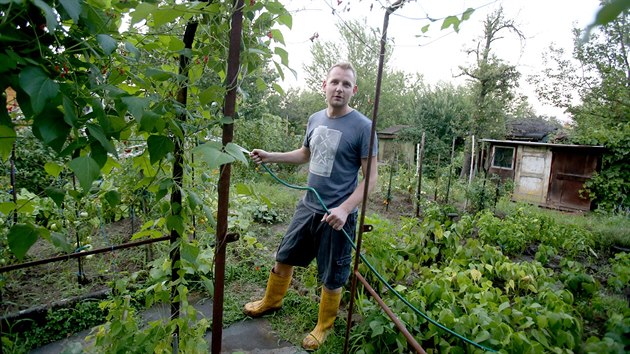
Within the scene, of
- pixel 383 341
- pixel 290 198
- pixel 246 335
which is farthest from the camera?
pixel 290 198

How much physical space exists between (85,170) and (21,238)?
1.04ft

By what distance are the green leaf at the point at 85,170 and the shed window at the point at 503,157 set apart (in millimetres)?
14801

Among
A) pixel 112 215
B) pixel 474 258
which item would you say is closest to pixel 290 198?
pixel 112 215

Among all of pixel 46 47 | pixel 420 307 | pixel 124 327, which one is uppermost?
pixel 46 47

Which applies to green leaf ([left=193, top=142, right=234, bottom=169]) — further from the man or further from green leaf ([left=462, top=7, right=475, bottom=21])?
the man

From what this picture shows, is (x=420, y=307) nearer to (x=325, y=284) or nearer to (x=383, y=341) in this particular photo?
(x=383, y=341)

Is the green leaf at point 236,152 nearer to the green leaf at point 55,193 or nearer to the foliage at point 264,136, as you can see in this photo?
the green leaf at point 55,193

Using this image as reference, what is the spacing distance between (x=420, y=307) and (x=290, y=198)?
4138 millimetres

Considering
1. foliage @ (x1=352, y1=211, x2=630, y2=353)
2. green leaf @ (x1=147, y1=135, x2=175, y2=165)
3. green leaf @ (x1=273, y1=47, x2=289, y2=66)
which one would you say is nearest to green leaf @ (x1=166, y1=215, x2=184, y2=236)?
green leaf @ (x1=147, y1=135, x2=175, y2=165)

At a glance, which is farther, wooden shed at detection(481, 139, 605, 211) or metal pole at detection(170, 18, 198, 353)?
wooden shed at detection(481, 139, 605, 211)

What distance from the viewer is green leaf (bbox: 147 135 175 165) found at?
1015mm

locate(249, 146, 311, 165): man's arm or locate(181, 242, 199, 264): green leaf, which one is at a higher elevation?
locate(249, 146, 311, 165): man's arm

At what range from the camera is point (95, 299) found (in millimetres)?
2492

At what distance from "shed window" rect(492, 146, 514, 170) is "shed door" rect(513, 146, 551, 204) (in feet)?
1.48
